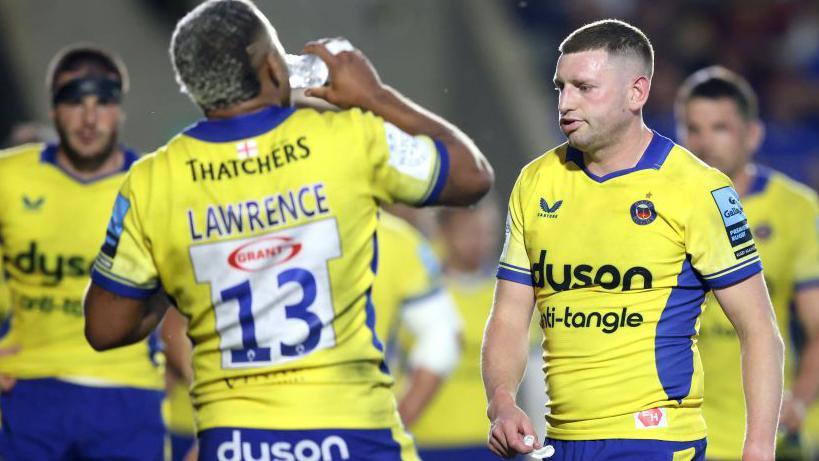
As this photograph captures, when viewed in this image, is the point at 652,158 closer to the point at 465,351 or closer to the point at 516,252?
the point at 516,252

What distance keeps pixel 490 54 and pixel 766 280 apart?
944 centimetres

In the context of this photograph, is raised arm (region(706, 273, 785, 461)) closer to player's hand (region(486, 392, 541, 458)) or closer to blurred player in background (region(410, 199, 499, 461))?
player's hand (region(486, 392, 541, 458))

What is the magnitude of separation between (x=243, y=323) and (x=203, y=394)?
0.28m

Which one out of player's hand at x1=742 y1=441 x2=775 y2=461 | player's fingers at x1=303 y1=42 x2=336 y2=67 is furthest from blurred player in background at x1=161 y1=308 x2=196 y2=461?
player's hand at x1=742 y1=441 x2=775 y2=461

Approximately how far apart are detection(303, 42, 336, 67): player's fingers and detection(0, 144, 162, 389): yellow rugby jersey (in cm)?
→ 190

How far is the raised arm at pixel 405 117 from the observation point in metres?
A: 4.53

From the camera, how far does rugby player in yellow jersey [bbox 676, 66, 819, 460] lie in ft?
21.0

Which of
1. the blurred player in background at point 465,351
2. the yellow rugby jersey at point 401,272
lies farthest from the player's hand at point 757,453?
the blurred player in background at point 465,351

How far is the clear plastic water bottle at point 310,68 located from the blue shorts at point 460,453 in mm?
4929

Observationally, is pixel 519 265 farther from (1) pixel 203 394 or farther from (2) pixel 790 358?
(2) pixel 790 358

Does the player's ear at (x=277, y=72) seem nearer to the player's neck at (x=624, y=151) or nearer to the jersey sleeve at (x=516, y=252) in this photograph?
the jersey sleeve at (x=516, y=252)

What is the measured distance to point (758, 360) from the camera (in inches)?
165

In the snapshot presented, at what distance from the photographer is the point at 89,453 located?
6.12m

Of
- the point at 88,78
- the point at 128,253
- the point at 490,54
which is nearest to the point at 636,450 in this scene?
the point at 128,253
